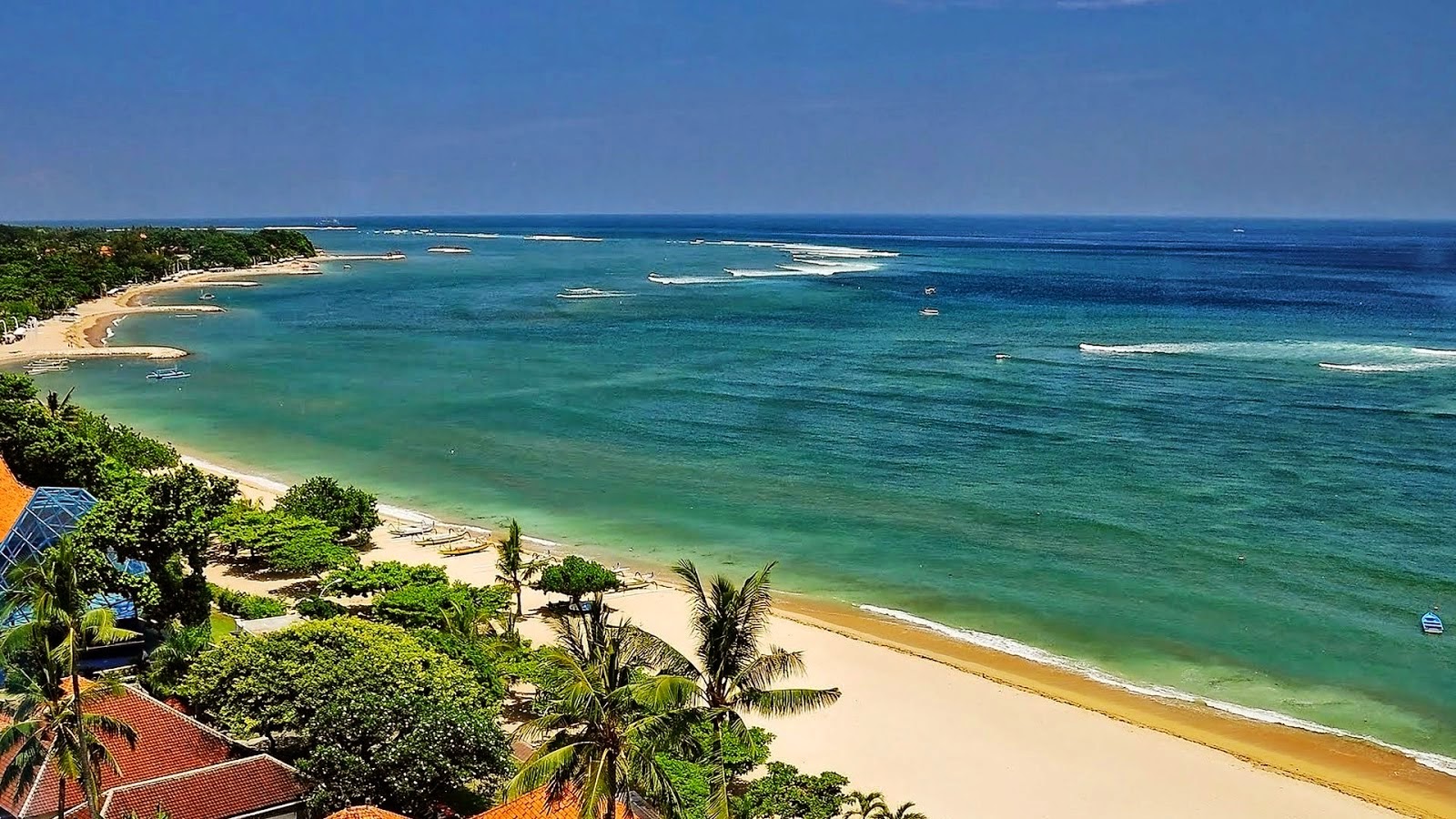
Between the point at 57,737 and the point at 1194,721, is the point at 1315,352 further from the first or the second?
the point at 57,737

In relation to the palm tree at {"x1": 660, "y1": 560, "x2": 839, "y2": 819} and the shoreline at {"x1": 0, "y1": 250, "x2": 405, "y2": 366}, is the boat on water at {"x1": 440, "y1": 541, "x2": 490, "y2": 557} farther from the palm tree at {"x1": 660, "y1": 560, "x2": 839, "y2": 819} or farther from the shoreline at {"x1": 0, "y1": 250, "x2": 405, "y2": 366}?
the shoreline at {"x1": 0, "y1": 250, "x2": 405, "y2": 366}

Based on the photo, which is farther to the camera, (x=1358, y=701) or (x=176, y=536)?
(x=1358, y=701)

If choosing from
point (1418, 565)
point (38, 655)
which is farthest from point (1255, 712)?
point (38, 655)

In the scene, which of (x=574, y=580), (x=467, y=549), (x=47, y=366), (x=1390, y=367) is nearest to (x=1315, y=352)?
(x=1390, y=367)

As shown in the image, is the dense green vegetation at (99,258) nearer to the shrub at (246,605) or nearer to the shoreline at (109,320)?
the shoreline at (109,320)

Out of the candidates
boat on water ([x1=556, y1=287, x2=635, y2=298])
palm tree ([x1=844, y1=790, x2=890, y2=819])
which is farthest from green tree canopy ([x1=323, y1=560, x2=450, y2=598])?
boat on water ([x1=556, y1=287, x2=635, y2=298])

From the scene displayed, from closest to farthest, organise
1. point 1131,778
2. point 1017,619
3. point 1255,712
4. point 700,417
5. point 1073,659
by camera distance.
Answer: point 1131,778 → point 1255,712 → point 1073,659 → point 1017,619 → point 700,417

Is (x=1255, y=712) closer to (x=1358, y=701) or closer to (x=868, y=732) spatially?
(x=1358, y=701)

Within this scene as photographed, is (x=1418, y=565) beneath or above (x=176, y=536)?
beneath
